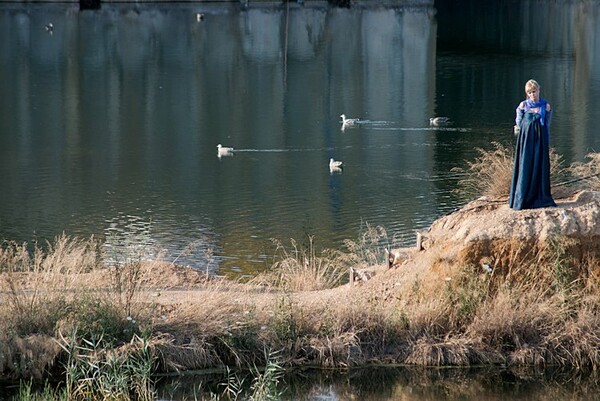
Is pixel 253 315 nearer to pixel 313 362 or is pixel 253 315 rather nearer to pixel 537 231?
pixel 313 362

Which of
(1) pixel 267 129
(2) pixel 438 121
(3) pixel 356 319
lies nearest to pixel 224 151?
(1) pixel 267 129

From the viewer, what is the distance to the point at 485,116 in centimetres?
3191

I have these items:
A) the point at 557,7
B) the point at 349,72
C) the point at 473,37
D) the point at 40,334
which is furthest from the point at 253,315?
the point at 557,7

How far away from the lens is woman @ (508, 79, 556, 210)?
13.3 meters

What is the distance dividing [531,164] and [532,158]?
7 centimetres

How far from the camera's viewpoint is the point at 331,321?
12.5 m

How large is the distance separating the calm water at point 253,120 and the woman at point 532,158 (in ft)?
13.7

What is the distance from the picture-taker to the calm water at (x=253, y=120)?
20891 millimetres

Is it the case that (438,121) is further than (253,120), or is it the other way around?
(253,120)

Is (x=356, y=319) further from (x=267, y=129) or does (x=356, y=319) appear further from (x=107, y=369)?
(x=267, y=129)

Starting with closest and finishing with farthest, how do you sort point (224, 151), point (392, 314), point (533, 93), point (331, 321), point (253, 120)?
point (331, 321)
point (392, 314)
point (533, 93)
point (224, 151)
point (253, 120)

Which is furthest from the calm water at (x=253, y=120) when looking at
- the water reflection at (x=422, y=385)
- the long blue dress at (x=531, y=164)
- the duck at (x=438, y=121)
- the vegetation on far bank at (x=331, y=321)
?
the long blue dress at (x=531, y=164)

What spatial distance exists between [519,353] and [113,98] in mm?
24274

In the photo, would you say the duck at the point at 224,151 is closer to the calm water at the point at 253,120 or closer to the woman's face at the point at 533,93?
the calm water at the point at 253,120
